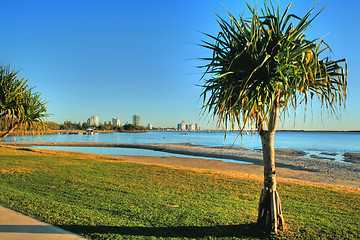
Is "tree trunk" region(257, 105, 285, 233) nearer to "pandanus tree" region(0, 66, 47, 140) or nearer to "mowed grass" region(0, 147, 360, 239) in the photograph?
"mowed grass" region(0, 147, 360, 239)

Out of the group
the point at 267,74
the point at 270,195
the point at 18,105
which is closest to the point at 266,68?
the point at 267,74

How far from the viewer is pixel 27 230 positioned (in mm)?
4402

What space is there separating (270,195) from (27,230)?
4703 millimetres

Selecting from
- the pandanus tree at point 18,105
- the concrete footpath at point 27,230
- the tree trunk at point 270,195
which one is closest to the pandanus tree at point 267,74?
the tree trunk at point 270,195

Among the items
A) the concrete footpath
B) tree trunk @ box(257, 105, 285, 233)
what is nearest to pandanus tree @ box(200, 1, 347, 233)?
tree trunk @ box(257, 105, 285, 233)

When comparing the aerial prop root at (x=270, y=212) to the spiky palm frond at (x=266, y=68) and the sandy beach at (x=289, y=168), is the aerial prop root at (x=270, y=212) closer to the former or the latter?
the spiky palm frond at (x=266, y=68)

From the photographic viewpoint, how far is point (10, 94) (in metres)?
9.03

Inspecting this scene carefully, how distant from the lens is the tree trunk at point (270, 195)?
15.5 feet

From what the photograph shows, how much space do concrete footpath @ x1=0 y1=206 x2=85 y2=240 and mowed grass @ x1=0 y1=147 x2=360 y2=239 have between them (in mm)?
242

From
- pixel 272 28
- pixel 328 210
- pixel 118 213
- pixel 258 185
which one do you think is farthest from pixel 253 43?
pixel 258 185

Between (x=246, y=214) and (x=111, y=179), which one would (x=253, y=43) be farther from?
(x=111, y=179)

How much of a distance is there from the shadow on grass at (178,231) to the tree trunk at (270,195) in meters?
0.26

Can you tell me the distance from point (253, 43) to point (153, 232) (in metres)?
4.14

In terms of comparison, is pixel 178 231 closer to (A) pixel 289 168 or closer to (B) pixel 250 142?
(A) pixel 289 168
